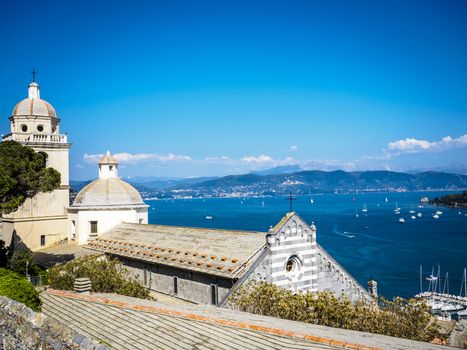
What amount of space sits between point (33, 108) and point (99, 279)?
95.4 ft

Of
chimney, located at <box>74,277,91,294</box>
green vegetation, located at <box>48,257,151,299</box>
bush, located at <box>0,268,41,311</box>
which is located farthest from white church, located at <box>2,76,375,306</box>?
bush, located at <box>0,268,41,311</box>

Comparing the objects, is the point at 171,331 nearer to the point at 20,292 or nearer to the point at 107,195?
the point at 20,292

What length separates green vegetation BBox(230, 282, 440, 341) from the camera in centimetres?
1809

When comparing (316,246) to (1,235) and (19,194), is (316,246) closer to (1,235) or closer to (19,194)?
(19,194)

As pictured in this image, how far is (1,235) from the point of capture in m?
49.0

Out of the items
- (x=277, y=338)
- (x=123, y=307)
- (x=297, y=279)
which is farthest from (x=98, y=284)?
(x=277, y=338)

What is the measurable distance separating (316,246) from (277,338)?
16404 mm

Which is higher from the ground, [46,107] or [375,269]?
[46,107]

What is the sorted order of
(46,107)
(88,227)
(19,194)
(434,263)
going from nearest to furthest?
1. (19,194)
2. (88,227)
3. (46,107)
4. (434,263)

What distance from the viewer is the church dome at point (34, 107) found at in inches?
1884

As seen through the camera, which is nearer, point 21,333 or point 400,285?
point 21,333

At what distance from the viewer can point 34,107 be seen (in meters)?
48.2

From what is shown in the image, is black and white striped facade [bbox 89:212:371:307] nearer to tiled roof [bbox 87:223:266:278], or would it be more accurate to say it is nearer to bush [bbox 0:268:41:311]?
tiled roof [bbox 87:223:266:278]

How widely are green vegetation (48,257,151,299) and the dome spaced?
1703 cm
